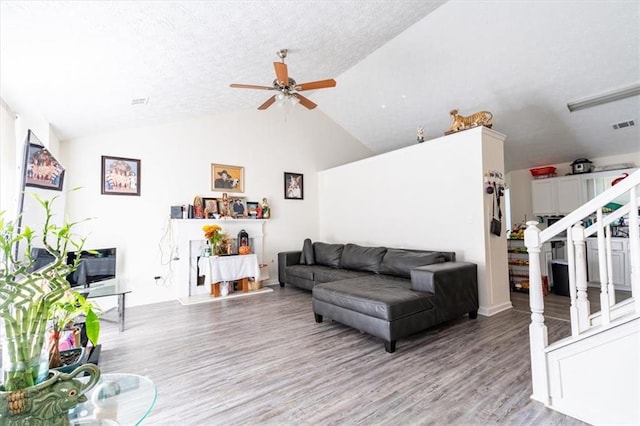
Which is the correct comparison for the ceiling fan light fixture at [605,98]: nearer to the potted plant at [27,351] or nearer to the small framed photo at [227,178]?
the small framed photo at [227,178]

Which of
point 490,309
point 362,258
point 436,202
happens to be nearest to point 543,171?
point 436,202

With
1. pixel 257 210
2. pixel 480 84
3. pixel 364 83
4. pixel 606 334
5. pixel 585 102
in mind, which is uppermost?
pixel 364 83

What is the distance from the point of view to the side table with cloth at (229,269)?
16.0 feet

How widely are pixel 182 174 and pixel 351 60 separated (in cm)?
339

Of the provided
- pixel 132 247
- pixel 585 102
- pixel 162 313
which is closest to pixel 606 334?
pixel 585 102

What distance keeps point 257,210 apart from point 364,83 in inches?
122

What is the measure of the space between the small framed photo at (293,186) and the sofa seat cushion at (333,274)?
6.51ft

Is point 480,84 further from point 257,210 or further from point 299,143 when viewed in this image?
point 257,210

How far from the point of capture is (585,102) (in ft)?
14.0

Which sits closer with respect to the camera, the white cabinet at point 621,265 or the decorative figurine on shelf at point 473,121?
the decorative figurine on shelf at point 473,121

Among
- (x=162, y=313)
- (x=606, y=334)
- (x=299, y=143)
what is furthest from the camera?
(x=299, y=143)

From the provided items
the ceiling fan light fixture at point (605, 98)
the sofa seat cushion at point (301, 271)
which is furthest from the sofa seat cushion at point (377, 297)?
the ceiling fan light fixture at point (605, 98)

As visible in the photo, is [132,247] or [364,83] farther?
[364,83]

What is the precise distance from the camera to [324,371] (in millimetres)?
2377
